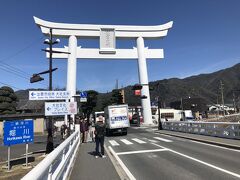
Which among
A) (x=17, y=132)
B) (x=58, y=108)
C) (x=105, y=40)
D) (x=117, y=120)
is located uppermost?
(x=105, y=40)

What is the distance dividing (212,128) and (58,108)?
11.6 m

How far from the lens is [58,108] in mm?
20812

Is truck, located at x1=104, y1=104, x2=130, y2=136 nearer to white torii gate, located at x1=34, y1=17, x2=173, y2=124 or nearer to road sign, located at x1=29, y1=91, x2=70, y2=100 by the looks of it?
white torii gate, located at x1=34, y1=17, x2=173, y2=124

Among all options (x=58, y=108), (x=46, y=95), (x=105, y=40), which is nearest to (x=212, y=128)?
(x=58, y=108)

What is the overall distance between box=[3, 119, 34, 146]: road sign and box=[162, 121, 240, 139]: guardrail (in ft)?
41.0

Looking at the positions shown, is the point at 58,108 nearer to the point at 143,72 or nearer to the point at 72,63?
the point at 72,63

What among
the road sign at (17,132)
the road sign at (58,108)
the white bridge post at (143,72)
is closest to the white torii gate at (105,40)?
the white bridge post at (143,72)

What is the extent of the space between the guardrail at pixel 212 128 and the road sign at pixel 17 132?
12.5m

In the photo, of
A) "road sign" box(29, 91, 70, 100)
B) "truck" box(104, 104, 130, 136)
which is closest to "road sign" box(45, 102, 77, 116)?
"road sign" box(29, 91, 70, 100)

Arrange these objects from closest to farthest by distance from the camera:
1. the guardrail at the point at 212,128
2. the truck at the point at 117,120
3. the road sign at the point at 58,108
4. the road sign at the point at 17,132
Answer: the road sign at the point at 17,132
the guardrail at the point at 212,128
the road sign at the point at 58,108
the truck at the point at 117,120

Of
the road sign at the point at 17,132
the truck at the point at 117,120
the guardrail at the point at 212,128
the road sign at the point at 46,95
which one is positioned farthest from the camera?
the truck at the point at 117,120

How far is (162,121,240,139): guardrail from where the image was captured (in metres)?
19.6

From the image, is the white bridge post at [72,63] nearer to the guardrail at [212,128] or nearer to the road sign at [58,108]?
the guardrail at [212,128]

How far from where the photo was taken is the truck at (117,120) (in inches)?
1368
